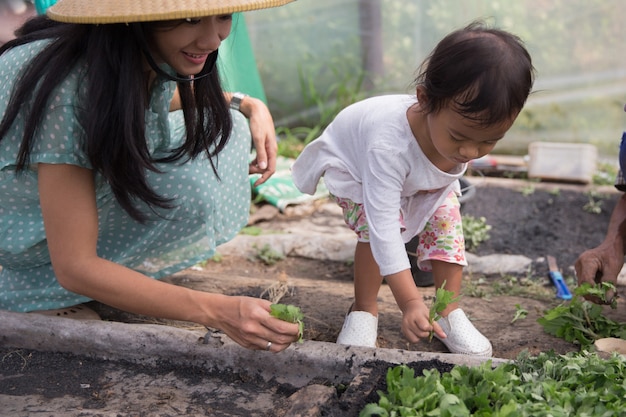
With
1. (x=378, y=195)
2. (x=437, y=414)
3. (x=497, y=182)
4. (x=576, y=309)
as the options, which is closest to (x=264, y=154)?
(x=378, y=195)

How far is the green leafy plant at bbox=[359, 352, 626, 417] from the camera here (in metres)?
1.76

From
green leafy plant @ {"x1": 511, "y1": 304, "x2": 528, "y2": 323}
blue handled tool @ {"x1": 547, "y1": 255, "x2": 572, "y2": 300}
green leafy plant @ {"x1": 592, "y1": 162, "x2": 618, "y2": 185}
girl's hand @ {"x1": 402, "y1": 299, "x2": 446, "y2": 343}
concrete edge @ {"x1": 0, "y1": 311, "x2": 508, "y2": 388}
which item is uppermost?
girl's hand @ {"x1": 402, "y1": 299, "x2": 446, "y2": 343}

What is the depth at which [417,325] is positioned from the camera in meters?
2.11

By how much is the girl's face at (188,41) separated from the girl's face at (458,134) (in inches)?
26.2

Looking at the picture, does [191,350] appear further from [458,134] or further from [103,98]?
[458,134]

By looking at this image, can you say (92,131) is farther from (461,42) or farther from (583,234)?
(583,234)

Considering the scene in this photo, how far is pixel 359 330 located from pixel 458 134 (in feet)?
2.34

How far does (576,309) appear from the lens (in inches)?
98.9

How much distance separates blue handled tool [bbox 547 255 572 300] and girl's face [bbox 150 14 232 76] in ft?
5.82

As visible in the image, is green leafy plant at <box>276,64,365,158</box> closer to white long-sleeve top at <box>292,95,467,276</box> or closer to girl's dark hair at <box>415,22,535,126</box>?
white long-sleeve top at <box>292,95,467,276</box>

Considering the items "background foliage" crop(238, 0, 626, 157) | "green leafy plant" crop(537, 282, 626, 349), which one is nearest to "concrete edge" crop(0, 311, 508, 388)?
"green leafy plant" crop(537, 282, 626, 349)

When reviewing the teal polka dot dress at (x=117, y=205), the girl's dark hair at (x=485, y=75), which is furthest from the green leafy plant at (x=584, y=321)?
the teal polka dot dress at (x=117, y=205)

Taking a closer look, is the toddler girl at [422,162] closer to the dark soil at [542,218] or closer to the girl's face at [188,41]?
the girl's face at [188,41]

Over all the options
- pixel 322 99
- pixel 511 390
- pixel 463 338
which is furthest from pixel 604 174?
pixel 511 390
